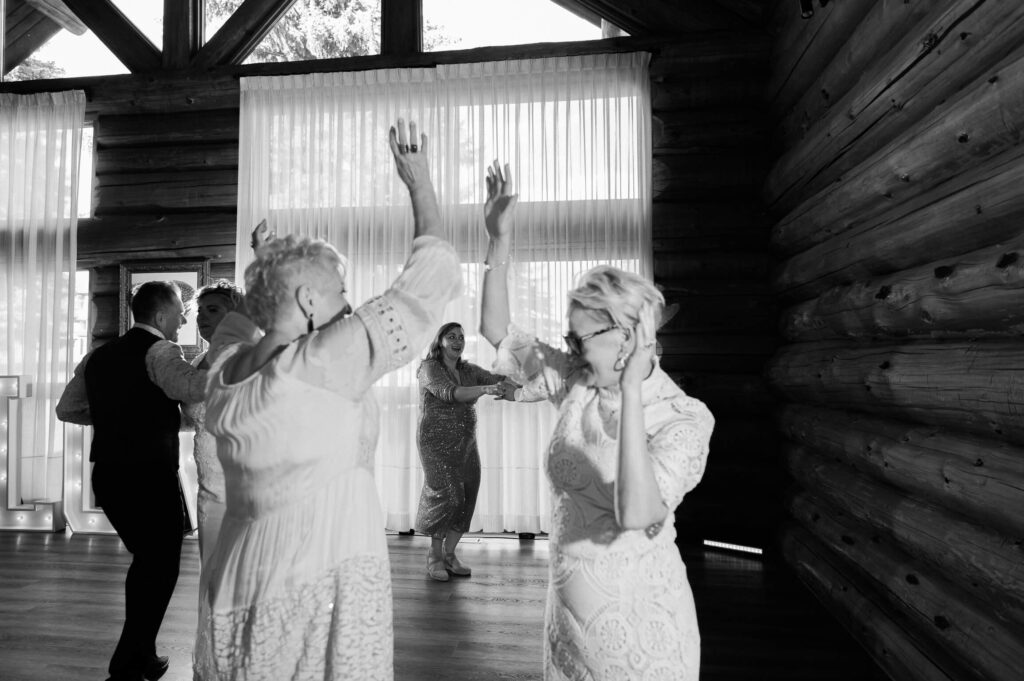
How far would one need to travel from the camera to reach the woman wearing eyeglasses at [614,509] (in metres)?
1.47

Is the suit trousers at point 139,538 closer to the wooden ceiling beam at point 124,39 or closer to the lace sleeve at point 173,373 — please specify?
the lace sleeve at point 173,373

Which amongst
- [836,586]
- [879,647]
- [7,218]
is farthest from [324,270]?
[7,218]

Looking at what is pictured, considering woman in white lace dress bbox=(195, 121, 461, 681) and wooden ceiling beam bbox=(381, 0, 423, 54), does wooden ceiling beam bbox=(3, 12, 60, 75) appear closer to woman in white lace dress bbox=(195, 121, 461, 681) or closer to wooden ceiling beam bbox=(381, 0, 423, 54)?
wooden ceiling beam bbox=(381, 0, 423, 54)

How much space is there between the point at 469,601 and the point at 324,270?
317 cm

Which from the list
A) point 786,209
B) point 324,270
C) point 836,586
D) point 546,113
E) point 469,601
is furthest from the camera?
point 546,113

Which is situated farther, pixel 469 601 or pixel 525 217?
pixel 525 217

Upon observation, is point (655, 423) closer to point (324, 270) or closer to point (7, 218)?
point (324, 270)

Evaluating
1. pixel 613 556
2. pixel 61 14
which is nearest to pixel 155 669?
pixel 613 556

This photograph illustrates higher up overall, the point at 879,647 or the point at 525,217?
the point at 525,217

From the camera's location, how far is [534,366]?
1947 mm

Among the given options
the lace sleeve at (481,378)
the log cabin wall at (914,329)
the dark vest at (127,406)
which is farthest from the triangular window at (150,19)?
the log cabin wall at (914,329)

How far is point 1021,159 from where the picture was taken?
2.25 meters

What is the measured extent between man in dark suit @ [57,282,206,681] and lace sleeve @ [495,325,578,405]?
1575 millimetres

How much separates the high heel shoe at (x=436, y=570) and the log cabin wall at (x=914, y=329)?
2.30 meters
